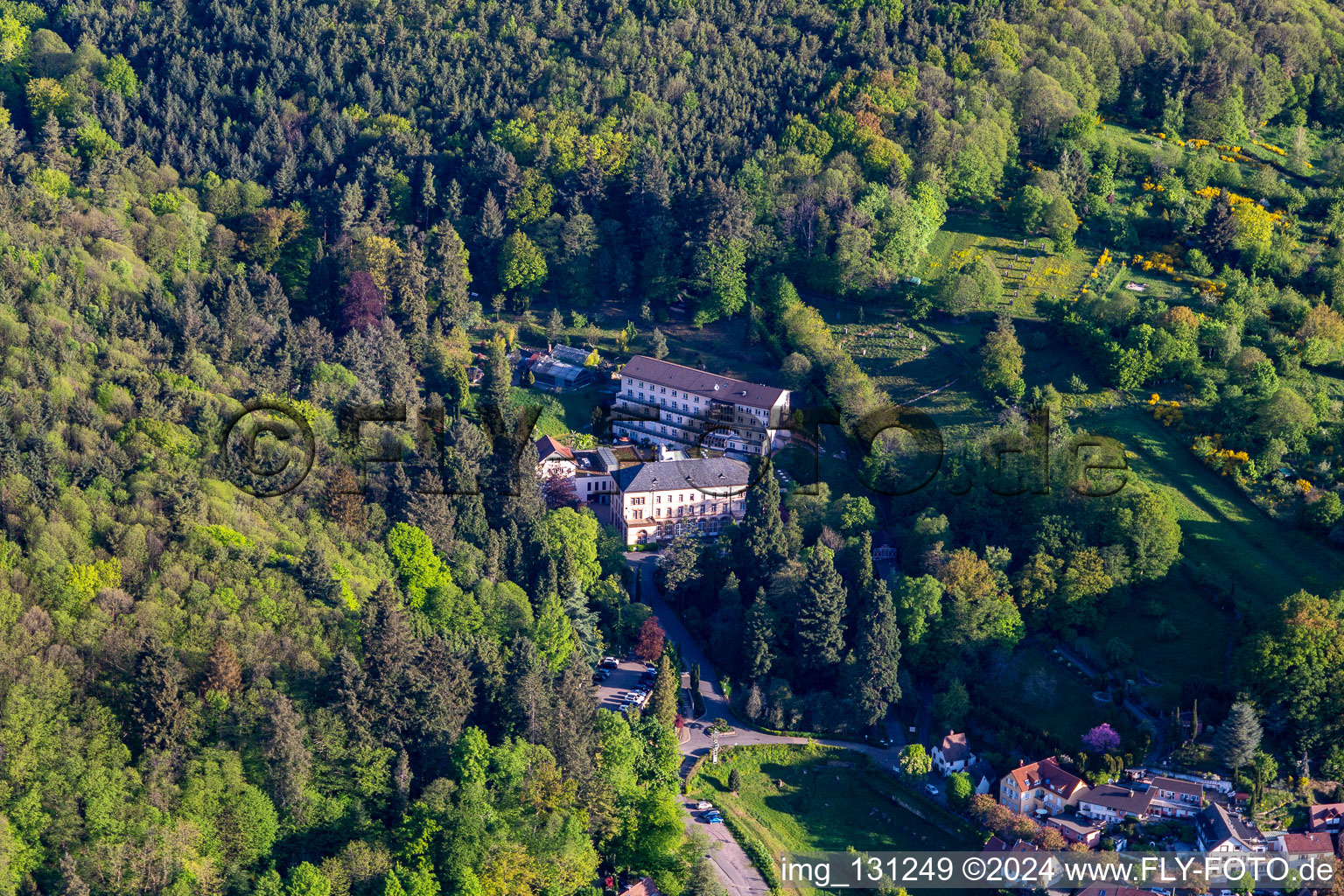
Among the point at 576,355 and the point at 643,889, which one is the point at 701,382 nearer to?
the point at 576,355

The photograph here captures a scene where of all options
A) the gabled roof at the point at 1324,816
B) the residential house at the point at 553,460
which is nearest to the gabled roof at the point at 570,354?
the residential house at the point at 553,460

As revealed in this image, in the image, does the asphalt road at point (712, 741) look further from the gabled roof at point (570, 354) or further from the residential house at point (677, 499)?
the gabled roof at point (570, 354)

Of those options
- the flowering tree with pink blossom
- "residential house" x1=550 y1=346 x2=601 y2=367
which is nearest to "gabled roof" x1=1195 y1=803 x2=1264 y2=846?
the flowering tree with pink blossom

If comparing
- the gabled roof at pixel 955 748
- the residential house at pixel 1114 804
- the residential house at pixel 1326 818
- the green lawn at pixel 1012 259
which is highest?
the green lawn at pixel 1012 259

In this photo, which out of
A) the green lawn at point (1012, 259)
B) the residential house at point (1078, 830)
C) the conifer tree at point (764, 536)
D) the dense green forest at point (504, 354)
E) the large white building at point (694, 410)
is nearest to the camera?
the dense green forest at point (504, 354)

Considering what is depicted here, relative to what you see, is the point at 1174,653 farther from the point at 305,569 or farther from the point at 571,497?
the point at 305,569

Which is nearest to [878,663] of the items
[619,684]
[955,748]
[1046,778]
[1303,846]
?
[955,748]

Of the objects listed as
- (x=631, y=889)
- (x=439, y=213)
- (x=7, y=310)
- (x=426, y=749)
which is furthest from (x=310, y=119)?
(x=631, y=889)
